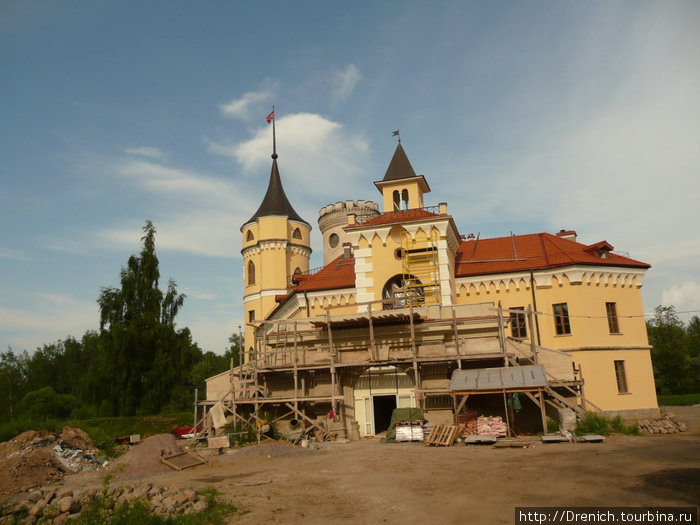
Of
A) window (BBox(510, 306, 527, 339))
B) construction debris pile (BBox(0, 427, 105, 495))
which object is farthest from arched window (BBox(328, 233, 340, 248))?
construction debris pile (BBox(0, 427, 105, 495))

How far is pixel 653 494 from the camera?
10023 mm

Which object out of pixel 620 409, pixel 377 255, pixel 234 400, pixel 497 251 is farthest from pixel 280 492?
pixel 497 251

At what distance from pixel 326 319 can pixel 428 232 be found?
7352 mm

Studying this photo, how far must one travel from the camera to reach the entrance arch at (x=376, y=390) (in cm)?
2473

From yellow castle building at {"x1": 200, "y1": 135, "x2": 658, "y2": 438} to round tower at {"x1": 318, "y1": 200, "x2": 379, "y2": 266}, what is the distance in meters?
22.9

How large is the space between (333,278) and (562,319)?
13.3m

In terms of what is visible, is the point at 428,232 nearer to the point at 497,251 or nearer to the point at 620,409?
the point at 497,251

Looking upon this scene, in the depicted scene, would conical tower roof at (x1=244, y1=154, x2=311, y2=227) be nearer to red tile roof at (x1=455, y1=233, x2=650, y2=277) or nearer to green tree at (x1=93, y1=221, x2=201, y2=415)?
green tree at (x1=93, y1=221, x2=201, y2=415)

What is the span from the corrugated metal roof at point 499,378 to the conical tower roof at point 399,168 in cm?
1374

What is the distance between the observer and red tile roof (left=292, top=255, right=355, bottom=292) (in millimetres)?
30531

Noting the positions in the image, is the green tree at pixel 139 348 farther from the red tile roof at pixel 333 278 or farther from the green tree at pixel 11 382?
the green tree at pixel 11 382

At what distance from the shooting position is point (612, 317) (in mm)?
27359

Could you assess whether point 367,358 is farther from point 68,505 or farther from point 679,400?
point 679,400

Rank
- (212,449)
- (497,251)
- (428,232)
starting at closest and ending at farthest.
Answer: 1. (212,449)
2. (428,232)
3. (497,251)
